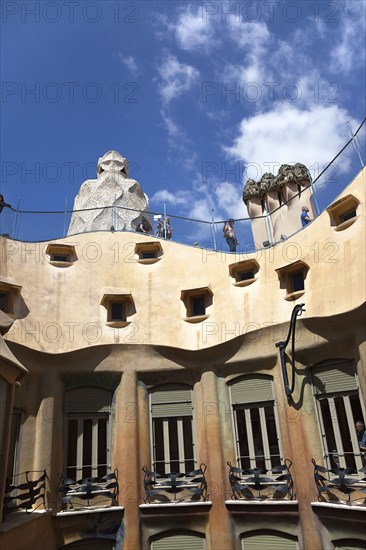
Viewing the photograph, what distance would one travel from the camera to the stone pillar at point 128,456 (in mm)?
13352

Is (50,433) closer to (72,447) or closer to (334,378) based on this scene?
(72,447)

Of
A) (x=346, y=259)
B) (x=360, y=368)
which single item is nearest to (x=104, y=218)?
(x=346, y=259)

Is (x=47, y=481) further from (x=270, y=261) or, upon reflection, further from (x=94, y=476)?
(x=270, y=261)

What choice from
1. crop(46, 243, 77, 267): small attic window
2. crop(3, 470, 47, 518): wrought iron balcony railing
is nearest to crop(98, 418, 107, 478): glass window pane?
crop(3, 470, 47, 518): wrought iron balcony railing

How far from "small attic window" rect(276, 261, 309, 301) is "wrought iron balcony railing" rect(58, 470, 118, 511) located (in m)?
8.39

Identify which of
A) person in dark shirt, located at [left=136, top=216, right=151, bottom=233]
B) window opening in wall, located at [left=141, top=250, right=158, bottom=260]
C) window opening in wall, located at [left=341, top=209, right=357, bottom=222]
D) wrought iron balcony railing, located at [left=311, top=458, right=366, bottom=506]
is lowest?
wrought iron balcony railing, located at [left=311, top=458, right=366, bottom=506]

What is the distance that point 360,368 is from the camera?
39.8 ft

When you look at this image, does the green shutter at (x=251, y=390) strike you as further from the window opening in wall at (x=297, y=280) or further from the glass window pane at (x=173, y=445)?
the window opening in wall at (x=297, y=280)

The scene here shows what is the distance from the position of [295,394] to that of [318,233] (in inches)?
215

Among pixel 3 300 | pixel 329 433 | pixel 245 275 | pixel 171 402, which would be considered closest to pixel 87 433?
pixel 171 402

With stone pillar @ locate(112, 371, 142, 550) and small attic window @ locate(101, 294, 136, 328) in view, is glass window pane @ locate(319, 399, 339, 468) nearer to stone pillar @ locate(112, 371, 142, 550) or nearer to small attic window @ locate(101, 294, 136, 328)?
stone pillar @ locate(112, 371, 142, 550)

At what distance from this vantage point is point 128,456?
13.9 m

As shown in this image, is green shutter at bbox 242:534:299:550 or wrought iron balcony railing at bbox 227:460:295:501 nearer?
green shutter at bbox 242:534:299:550

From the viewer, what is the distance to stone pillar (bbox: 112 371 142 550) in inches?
526
